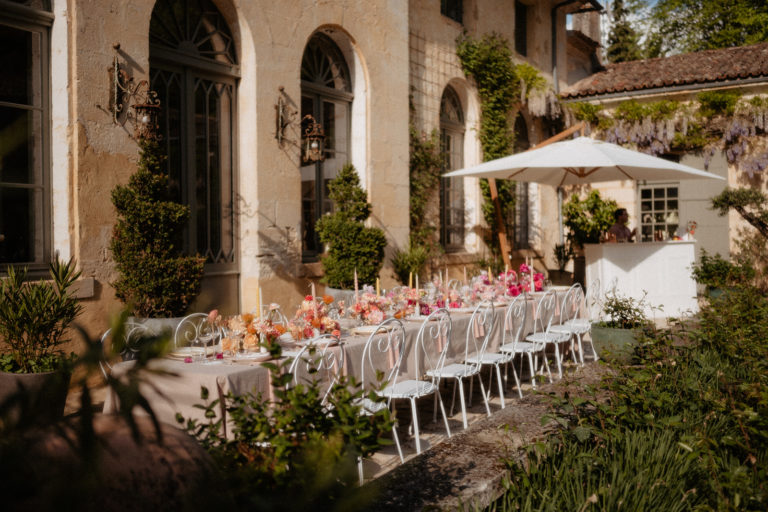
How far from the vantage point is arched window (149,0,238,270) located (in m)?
6.35

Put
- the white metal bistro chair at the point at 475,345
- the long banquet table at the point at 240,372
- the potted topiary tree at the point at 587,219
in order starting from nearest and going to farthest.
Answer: the long banquet table at the point at 240,372
the white metal bistro chair at the point at 475,345
the potted topiary tree at the point at 587,219

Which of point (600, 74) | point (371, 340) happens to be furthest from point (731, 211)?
point (371, 340)

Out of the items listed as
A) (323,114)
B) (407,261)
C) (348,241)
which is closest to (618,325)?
(348,241)

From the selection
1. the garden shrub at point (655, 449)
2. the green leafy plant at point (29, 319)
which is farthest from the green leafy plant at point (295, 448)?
the green leafy plant at point (29, 319)

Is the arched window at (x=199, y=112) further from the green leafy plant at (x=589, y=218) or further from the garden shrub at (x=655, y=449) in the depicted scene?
the green leafy plant at (x=589, y=218)

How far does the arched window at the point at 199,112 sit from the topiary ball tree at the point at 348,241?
1096mm

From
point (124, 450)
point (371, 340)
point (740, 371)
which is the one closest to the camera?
point (124, 450)

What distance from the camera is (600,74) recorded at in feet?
46.0

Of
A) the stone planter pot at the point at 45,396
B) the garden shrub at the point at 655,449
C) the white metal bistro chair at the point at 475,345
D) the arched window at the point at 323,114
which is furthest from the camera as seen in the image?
the arched window at the point at 323,114

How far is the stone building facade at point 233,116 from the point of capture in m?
5.25

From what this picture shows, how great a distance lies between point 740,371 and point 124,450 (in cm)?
334

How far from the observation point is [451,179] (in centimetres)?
1096

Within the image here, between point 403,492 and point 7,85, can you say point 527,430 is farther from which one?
point 7,85

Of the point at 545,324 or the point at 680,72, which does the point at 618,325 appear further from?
the point at 680,72
